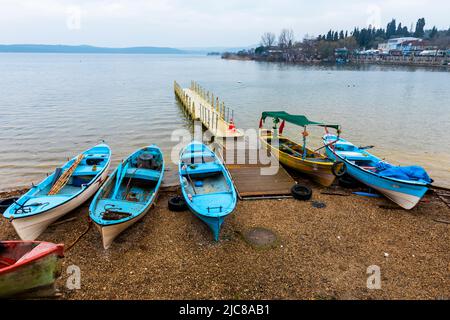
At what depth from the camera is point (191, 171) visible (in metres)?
13.0

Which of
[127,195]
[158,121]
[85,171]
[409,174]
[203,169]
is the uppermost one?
[409,174]

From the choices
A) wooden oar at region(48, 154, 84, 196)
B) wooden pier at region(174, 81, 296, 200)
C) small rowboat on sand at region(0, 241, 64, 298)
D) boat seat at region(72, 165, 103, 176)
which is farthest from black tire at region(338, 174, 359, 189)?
wooden oar at region(48, 154, 84, 196)

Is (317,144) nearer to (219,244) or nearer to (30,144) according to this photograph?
(219,244)

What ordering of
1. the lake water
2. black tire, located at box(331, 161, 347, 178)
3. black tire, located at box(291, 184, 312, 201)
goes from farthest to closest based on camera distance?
the lake water, black tire, located at box(331, 161, 347, 178), black tire, located at box(291, 184, 312, 201)

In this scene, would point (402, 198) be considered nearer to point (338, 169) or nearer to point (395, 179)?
point (395, 179)

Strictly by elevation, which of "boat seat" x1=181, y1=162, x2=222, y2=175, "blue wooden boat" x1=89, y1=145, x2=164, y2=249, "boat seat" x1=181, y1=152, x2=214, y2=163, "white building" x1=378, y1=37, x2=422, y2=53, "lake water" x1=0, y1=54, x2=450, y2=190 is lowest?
"lake water" x1=0, y1=54, x2=450, y2=190

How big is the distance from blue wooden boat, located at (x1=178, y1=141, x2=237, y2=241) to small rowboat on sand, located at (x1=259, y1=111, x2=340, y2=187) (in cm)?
405

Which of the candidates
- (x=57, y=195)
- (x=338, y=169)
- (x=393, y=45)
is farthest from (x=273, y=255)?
(x=393, y=45)

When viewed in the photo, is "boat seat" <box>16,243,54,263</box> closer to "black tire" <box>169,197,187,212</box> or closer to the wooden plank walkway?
"black tire" <box>169,197,187,212</box>

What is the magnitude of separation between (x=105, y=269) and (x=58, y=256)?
1.69 metres

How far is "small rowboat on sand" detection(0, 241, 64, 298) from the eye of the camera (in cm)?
674

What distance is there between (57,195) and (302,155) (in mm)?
11806

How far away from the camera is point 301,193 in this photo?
12781mm

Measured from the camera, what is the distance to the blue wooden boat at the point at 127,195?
954 cm
